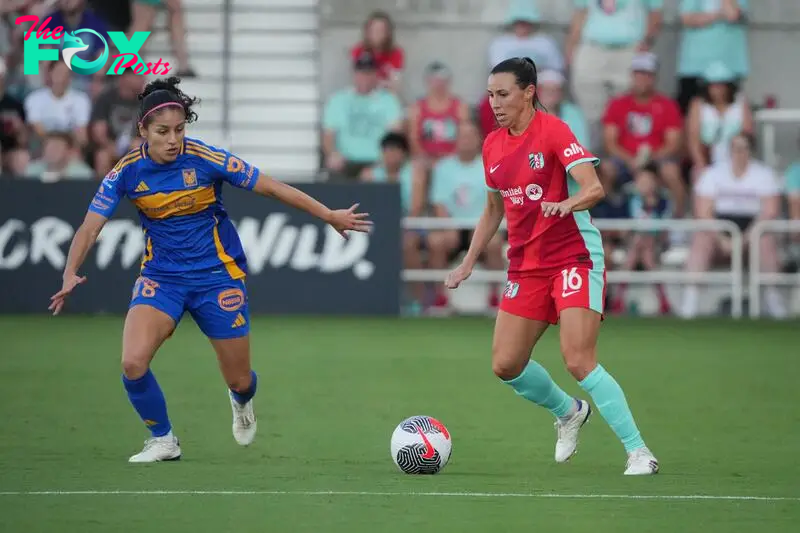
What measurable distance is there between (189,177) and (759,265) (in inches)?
454

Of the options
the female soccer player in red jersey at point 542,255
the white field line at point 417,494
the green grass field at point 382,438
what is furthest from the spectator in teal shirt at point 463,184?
the white field line at point 417,494

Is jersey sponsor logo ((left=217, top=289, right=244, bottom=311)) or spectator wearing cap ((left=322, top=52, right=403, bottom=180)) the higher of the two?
spectator wearing cap ((left=322, top=52, right=403, bottom=180))

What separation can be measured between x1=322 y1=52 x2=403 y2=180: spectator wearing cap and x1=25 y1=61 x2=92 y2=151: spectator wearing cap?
3.04 m

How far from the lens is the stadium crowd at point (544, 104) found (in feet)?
62.7

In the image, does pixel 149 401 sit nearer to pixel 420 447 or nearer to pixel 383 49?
pixel 420 447

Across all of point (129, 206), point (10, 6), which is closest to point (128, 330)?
point (129, 206)

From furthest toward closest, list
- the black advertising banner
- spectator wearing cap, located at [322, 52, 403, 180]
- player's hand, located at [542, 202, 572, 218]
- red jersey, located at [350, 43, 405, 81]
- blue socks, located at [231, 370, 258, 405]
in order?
red jersey, located at [350, 43, 405, 81] → spectator wearing cap, located at [322, 52, 403, 180] → the black advertising banner → blue socks, located at [231, 370, 258, 405] → player's hand, located at [542, 202, 572, 218]

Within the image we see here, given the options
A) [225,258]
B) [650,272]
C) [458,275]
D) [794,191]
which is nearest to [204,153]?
[225,258]

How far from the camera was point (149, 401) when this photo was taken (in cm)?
877

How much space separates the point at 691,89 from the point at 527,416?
33.2 ft

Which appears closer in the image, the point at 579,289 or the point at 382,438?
the point at 579,289

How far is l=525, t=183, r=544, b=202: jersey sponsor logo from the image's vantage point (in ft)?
27.8

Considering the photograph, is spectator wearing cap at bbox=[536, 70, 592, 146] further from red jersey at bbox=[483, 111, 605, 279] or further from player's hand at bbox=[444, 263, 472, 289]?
red jersey at bbox=[483, 111, 605, 279]

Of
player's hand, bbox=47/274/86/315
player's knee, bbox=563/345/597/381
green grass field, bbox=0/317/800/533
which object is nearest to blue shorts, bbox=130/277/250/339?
player's hand, bbox=47/274/86/315
